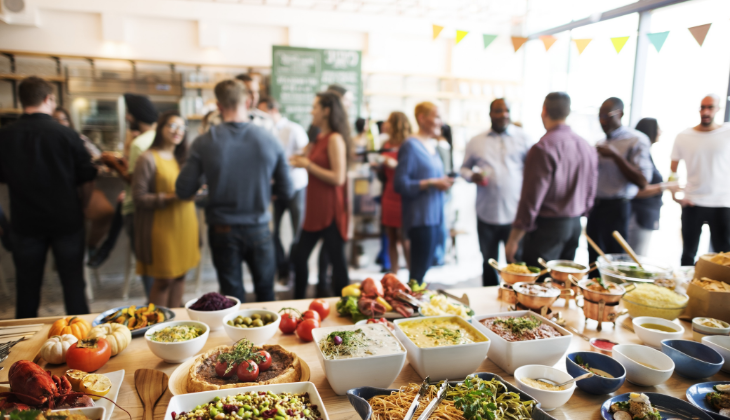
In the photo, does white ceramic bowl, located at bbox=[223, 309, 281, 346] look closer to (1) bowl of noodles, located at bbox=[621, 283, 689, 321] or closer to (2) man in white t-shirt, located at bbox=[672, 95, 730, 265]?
(1) bowl of noodles, located at bbox=[621, 283, 689, 321]

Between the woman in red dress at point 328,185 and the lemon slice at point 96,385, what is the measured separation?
6.47 ft

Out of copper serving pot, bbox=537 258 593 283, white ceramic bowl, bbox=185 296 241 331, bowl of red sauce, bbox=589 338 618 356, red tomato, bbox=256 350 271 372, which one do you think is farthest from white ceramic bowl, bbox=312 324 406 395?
copper serving pot, bbox=537 258 593 283

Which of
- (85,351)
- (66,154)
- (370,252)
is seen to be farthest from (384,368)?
(370,252)

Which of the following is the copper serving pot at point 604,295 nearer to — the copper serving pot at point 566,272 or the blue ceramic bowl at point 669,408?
the copper serving pot at point 566,272

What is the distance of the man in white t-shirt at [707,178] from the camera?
133 inches

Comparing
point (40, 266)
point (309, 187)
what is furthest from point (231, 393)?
point (40, 266)

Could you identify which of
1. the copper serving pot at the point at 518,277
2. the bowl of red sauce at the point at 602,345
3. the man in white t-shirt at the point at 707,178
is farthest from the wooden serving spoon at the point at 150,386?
the man in white t-shirt at the point at 707,178

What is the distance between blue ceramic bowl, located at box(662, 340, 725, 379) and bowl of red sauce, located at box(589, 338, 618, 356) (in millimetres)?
154

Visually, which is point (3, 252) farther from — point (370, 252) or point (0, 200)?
point (370, 252)

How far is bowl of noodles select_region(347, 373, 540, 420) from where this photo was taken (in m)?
0.99

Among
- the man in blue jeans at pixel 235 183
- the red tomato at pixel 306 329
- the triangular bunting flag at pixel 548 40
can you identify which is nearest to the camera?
the red tomato at pixel 306 329

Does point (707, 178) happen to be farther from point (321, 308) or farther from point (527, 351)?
point (321, 308)

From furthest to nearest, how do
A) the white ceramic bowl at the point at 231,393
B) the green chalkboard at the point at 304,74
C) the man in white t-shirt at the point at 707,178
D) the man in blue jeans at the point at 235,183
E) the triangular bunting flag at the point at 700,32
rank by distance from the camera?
the green chalkboard at the point at 304,74 → the man in white t-shirt at the point at 707,178 → the triangular bunting flag at the point at 700,32 → the man in blue jeans at the point at 235,183 → the white ceramic bowl at the point at 231,393

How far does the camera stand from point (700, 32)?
115 inches
